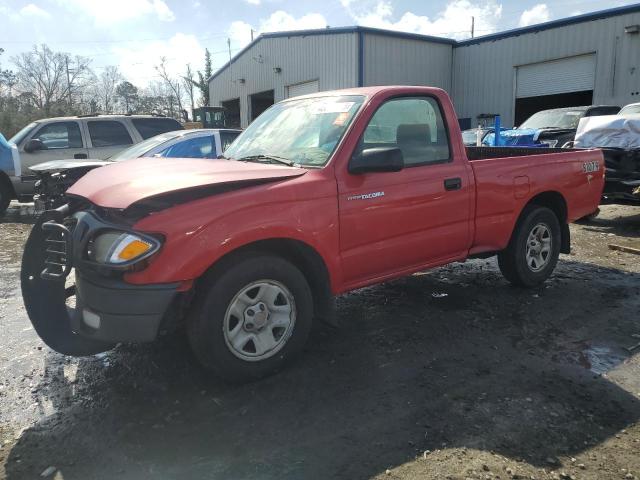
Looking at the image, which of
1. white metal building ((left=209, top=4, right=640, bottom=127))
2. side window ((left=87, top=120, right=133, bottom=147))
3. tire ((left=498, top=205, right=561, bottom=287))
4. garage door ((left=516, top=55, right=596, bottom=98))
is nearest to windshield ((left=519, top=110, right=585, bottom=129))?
white metal building ((left=209, top=4, right=640, bottom=127))

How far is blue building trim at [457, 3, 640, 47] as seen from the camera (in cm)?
1836

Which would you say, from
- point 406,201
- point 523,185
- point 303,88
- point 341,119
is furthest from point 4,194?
point 303,88

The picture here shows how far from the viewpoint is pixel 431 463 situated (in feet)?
8.41

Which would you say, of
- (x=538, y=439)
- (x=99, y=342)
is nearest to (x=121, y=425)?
(x=99, y=342)

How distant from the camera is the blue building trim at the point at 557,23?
18.4 m

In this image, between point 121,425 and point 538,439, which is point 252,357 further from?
point 538,439

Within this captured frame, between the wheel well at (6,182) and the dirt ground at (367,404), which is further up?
the wheel well at (6,182)

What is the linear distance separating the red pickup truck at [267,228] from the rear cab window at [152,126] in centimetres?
701

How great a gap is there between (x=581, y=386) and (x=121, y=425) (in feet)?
9.32

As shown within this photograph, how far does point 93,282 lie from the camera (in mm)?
2951

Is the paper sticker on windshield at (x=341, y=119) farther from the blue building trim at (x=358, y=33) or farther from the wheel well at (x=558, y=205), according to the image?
the blue building trim at (x=358, y=33)

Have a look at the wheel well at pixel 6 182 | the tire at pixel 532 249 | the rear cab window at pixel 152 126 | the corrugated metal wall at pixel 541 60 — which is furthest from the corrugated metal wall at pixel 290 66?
the tire at pixel 532 249

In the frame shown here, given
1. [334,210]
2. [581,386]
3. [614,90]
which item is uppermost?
[614,90]

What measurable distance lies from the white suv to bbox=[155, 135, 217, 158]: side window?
10.3 ft
